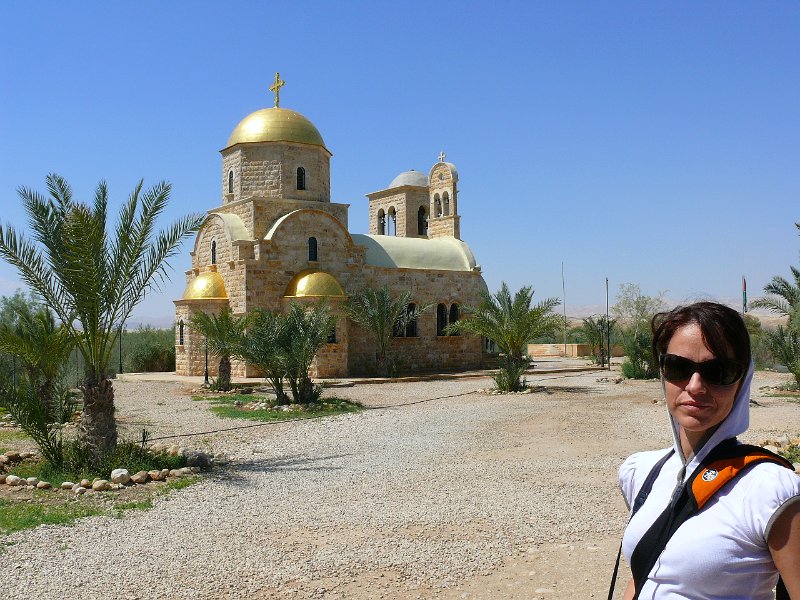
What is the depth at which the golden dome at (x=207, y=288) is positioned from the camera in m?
24.2

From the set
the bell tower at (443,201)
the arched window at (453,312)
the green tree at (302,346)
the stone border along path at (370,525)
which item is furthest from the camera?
the bell tower at (443,201)

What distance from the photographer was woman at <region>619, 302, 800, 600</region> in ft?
6.22

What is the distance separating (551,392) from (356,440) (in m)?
8.50

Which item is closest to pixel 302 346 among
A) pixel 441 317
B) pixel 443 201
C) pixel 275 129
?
pixel 275 129

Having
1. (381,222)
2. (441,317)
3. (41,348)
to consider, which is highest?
(381,222)

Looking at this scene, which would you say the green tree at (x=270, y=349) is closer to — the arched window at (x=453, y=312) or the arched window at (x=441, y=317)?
the arched window at (x=441, y=317)

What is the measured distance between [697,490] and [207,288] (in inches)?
922

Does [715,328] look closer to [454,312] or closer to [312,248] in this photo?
[312,248]

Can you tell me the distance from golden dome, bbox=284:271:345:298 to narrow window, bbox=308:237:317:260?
2.96 feet

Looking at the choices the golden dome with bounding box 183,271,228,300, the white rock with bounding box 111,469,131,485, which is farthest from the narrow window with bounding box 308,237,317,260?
the white rock with bounding box 111,469,131,485

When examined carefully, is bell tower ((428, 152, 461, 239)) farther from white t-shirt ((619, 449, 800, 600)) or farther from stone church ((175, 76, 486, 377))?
white t-shirt ((619, 449, 800, 600))

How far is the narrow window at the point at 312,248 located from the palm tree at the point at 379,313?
1.93 m

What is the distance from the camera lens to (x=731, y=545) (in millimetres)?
1938

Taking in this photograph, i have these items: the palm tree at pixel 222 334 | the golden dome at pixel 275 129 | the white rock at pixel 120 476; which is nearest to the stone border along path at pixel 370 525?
the white rock at pixel 120 476
